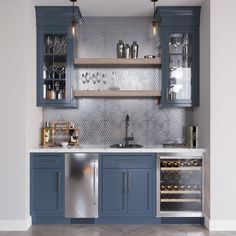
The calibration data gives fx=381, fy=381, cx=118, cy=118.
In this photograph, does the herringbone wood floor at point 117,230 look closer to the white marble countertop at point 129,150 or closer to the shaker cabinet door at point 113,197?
the shaker cabinet door at point 113,197

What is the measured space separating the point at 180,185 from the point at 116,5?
8.42 ft

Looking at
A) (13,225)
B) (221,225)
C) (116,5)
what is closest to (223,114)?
(221,225)

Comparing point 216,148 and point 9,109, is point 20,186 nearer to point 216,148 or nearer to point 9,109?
point 9,109

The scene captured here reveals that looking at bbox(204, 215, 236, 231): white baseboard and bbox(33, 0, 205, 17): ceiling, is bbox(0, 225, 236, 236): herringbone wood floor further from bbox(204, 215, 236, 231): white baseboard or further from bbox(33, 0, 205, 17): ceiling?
bbox(33, 0, 205, 17): ceiling

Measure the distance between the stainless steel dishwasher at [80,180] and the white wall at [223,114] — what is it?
150cm

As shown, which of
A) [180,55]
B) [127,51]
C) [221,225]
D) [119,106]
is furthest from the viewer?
[119,106]

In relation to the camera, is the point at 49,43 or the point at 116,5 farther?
the point at 49,43

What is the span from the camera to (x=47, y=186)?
4945mm

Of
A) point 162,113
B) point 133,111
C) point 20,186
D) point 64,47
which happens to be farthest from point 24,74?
point 162,113

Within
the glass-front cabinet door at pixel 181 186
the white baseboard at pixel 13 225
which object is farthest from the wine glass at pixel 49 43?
the white baseboard at pixel 13 225

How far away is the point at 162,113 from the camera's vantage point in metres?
5.71

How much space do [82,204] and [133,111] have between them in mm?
1604

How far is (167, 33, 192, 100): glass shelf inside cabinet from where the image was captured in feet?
17.5

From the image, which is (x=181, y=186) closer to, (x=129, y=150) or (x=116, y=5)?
(x=129, y=150)
